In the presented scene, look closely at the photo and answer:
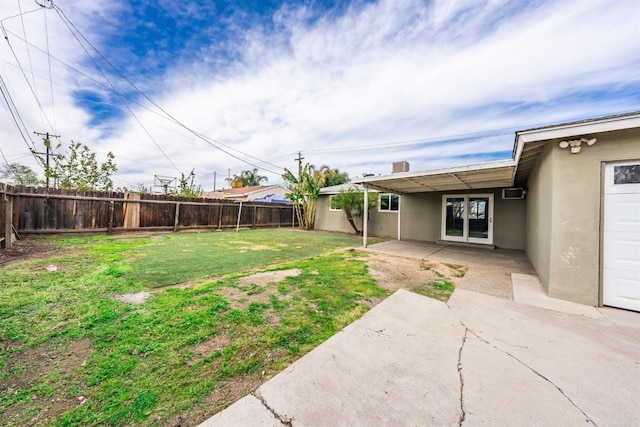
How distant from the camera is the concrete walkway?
1.47 m

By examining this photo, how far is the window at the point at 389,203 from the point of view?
11.1 m

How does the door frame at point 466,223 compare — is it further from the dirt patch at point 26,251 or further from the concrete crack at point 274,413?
the dirt patch at point 26,251

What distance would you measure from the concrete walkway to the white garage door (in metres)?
0.35

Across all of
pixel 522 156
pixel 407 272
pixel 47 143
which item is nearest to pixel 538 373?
pixel 407 272

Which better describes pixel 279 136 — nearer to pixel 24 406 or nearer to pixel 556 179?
pixel 556 179

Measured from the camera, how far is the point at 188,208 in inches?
433

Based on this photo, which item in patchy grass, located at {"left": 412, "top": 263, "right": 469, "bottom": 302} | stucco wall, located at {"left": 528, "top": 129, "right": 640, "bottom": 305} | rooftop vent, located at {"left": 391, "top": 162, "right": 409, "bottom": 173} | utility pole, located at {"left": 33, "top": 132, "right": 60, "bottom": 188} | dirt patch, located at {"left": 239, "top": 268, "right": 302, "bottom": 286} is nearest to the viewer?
stucco wall, located at {"left": 528, "top": 129, "right": 640, "bottom": 305}

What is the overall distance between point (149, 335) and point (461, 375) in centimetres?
282

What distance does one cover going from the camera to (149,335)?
2.22 m

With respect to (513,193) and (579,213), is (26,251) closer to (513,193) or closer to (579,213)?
(579,213)

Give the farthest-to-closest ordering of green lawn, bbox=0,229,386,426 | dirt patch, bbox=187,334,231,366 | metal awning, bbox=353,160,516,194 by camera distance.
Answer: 1. metal awning, bbox=353,160,516,194
2. dirt patch, bbox=187,334,231,366
3. green lawn, bbox=0,229,386,426

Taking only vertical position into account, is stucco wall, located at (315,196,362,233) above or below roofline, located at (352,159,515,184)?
below

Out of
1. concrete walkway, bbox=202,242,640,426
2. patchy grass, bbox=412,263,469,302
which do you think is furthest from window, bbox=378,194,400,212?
concrete walkway, bbox=202,242,640,426

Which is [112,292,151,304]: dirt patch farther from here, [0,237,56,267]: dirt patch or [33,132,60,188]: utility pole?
[33,132,60,188]: utility pole
